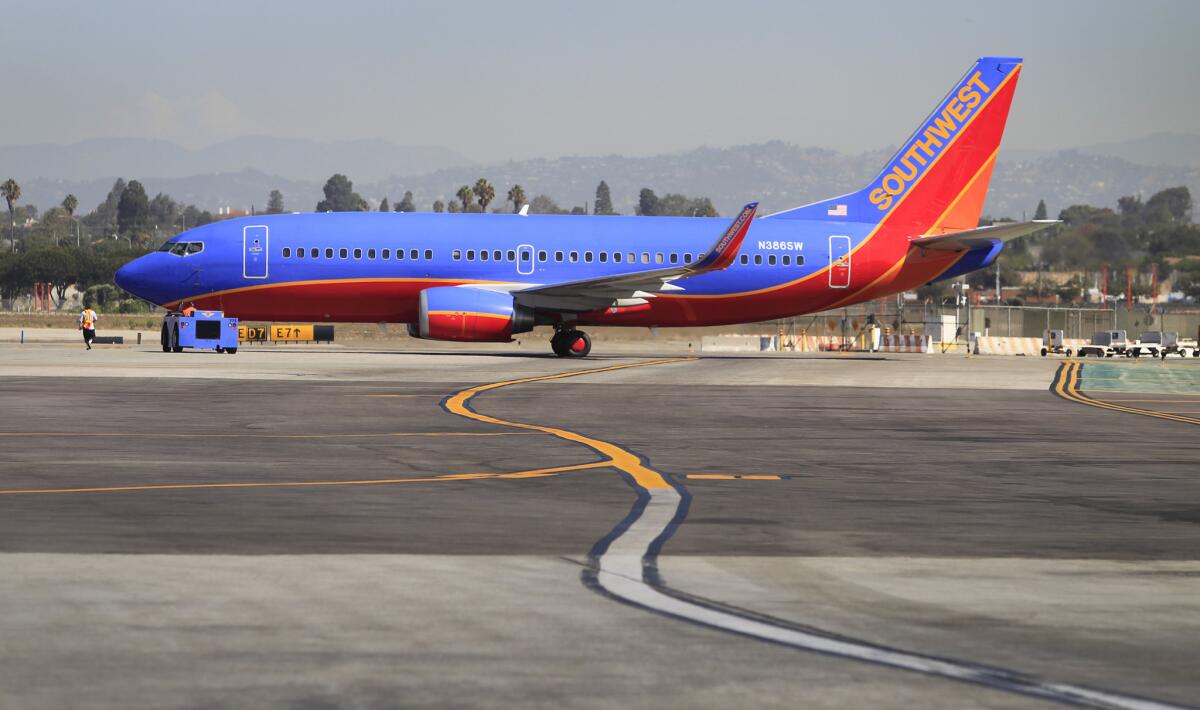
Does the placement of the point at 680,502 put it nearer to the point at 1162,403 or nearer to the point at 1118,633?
the point at 1118,633

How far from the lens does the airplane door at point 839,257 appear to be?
4812cm

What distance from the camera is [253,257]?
146 ft

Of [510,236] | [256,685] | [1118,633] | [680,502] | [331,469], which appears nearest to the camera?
[256,685]

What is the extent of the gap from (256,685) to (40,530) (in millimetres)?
4985

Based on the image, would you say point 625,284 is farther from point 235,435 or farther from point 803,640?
point 803,640

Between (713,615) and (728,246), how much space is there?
1425 inches

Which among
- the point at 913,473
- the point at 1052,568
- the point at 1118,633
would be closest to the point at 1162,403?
the point at 913,473

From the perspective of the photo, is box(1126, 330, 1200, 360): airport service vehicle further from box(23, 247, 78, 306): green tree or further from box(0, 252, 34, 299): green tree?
box(0, 252, 34, 299): green tree

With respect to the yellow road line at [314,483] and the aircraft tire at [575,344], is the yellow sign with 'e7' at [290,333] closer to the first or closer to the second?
the aircraft tire at [575,344]

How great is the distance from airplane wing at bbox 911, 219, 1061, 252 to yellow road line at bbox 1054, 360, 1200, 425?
4.57 metres

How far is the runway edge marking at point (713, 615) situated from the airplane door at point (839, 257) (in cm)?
3519

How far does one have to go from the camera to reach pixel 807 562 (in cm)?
985

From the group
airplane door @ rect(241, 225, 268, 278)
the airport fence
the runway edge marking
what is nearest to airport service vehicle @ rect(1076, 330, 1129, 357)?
the airport fence

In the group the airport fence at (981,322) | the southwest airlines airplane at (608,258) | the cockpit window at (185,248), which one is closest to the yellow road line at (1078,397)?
the southwest airlines airplane at (608,258)
